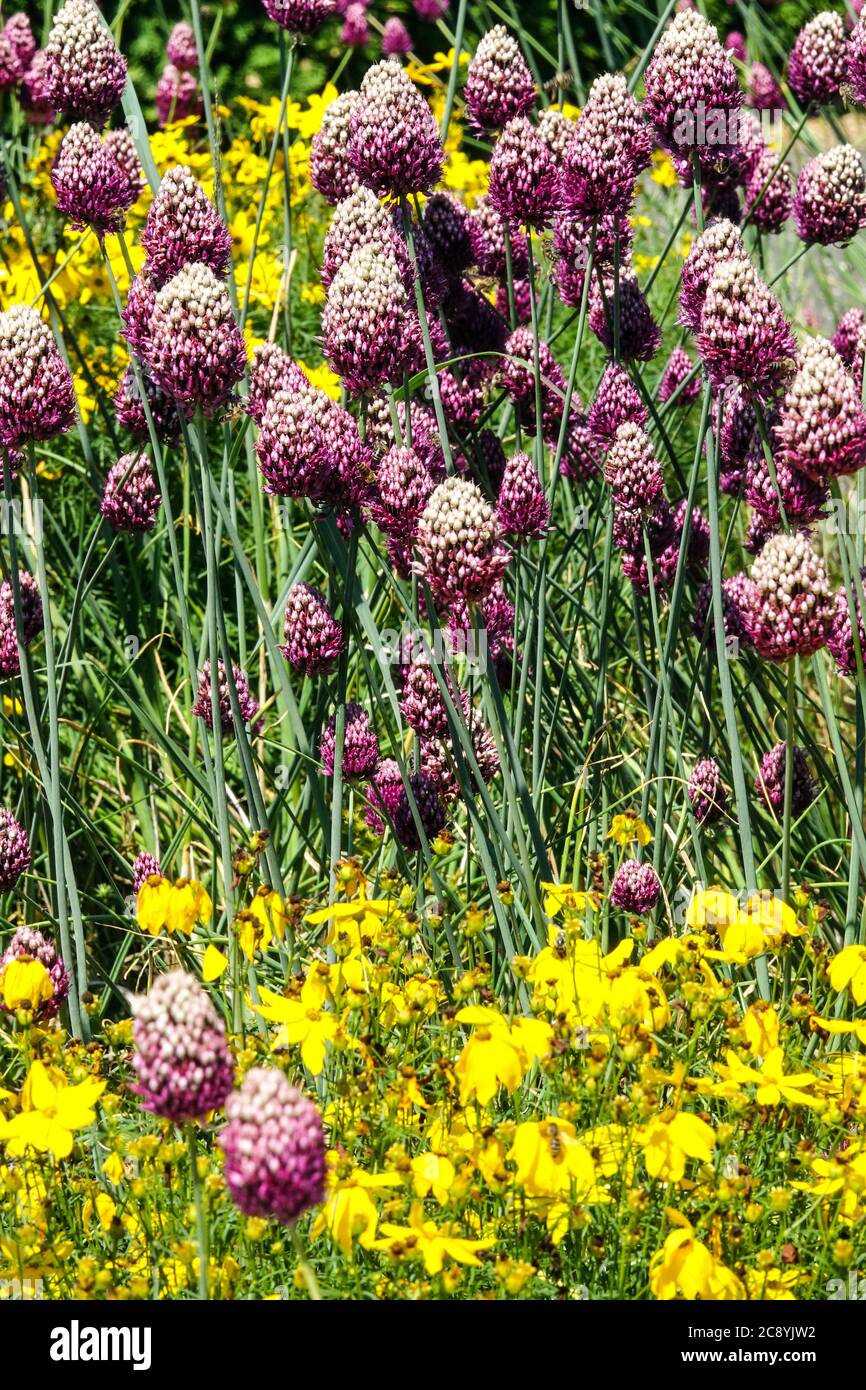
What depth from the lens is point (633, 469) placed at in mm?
2705

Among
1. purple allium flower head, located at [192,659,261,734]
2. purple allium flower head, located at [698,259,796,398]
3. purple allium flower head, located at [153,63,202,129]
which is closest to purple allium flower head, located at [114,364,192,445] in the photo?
purple allium flower head, located at [192,659,261,734]

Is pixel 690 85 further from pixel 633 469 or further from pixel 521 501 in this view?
pixel 521 501

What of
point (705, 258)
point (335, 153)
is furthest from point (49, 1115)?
point (335, 153)

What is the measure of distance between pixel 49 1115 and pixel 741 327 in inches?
56.3

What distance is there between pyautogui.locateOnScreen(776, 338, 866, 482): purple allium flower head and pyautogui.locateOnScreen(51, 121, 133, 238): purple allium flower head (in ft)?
3.84

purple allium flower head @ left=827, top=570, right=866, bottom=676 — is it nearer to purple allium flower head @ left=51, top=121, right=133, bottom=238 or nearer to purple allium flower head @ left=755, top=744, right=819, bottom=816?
purple allium flower head @ left=755, top=744, right=819, bottom=816

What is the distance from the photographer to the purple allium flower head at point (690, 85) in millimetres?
2654

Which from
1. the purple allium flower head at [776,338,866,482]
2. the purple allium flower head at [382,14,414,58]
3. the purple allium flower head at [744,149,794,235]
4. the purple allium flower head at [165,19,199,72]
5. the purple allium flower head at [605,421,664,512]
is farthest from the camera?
the purple allium flower head at [382,14,414,58]

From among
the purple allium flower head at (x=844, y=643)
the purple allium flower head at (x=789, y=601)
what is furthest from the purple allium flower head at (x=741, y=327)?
the purple allium flower head at (x=844, y=643)

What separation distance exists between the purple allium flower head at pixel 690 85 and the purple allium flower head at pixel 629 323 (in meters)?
0.39

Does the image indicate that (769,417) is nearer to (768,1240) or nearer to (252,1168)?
(768,1240)

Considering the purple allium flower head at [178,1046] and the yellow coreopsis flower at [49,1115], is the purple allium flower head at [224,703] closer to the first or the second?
the yellow coreopsis flower at [49,1115]

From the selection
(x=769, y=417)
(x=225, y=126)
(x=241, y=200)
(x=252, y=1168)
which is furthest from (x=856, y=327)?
(x=225, y=126)

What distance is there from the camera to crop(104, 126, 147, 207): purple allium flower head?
2.75 m
